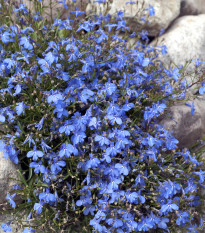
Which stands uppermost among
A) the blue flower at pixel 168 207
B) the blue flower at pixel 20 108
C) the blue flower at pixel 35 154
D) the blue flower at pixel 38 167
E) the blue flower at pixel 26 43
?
the blue flower at pixel 26 43

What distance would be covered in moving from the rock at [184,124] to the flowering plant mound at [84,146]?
0.32 metres

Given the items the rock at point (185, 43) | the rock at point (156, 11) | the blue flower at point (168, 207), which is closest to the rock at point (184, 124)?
the rock at point (185, 43)

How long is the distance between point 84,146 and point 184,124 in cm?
139

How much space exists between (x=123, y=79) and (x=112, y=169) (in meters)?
0.93

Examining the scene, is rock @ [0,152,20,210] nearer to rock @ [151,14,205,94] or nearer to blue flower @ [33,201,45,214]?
blue flower @ [33,201,45,214]

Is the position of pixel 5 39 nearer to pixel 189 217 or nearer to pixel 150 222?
pixel 150 222

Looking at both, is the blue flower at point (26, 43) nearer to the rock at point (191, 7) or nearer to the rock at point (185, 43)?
the rock at point (185, 43)

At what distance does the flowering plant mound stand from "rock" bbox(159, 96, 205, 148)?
1.05 feet

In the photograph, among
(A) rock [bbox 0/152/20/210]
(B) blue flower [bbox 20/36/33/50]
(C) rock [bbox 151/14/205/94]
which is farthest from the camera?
(C) rock [bbox 151/14/205/94]

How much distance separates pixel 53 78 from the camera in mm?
2828

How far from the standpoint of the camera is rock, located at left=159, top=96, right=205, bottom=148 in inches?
131

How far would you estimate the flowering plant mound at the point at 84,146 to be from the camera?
2613 millimetres

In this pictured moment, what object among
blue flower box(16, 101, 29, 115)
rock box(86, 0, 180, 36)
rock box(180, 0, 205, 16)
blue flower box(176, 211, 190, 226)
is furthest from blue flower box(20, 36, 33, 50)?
rock box(180, 0, 205, 16)

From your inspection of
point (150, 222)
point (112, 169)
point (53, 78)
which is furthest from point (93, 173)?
point (53, 78)
